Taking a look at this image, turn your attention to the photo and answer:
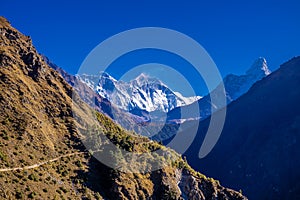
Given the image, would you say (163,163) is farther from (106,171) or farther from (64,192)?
(64,192)

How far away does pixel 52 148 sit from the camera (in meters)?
97.3

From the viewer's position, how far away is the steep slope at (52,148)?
267 ft

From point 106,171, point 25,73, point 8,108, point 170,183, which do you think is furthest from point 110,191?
point 25,73

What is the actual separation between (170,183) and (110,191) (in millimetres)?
25705

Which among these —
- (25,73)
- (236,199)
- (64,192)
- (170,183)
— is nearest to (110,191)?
(64,192)

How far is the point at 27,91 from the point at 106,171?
3369 centimetres

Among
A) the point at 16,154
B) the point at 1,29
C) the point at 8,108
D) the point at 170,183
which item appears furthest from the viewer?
the point at 1,29

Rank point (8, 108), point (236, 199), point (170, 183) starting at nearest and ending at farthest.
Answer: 1. point (8, 108)
2. point (170, 183)
3. point (236, 199)

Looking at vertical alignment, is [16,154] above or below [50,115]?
below

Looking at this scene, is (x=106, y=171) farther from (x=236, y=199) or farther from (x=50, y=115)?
(x=236, y=199)

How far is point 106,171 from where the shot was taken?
10381cm

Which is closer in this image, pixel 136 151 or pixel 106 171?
pixel 106 171

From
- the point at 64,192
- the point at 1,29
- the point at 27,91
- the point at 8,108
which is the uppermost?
the point at 1,29

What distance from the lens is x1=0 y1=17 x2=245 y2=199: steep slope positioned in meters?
81.5
